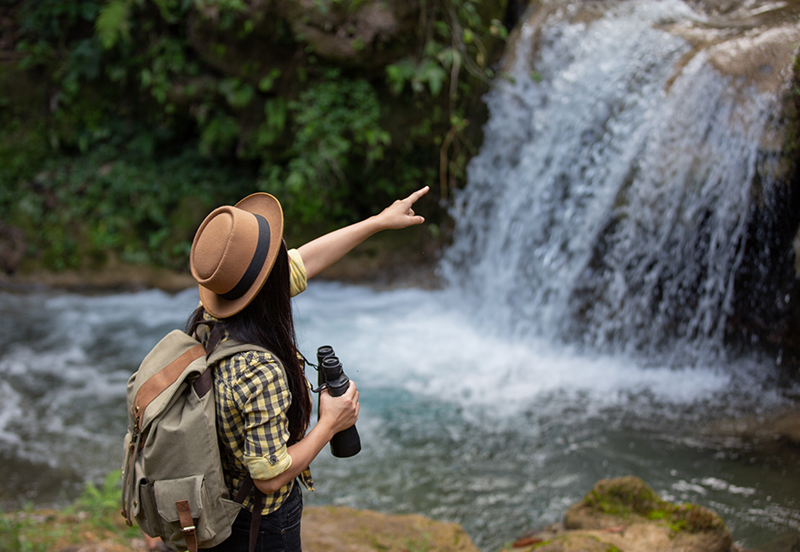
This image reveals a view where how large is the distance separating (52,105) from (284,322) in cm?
901

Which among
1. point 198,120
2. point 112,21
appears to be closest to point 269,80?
point 198,120

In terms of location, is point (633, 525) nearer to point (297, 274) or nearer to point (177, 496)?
point (297, 274)

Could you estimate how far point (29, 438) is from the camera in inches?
188

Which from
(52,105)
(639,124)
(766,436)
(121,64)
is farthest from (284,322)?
(52,105)

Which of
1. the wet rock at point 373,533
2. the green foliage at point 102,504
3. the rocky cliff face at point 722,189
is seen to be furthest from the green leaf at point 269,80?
the wet rock at point 373,533

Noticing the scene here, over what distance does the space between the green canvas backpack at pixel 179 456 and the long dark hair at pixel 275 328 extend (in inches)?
2.1

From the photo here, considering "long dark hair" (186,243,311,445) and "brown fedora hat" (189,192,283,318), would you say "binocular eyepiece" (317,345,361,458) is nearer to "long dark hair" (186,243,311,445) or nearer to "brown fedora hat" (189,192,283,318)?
"long dark hair" (186,243,311,445)

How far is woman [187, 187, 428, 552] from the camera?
5.22ft

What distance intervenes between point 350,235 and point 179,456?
101cm

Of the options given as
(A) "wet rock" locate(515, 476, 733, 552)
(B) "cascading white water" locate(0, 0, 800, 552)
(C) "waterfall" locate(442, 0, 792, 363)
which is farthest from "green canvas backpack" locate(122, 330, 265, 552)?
(C) "waterfall" locate(442, 0, 792, 363)

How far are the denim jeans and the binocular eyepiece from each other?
230 mm

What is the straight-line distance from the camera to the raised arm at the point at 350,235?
2164mm

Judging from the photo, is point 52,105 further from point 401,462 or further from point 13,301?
point 401,462

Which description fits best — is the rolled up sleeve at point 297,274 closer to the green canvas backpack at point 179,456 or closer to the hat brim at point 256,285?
the hat brim at point 256,285
